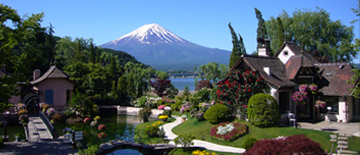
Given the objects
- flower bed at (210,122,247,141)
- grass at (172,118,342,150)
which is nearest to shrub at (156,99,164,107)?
grass at (172,118,342,150)

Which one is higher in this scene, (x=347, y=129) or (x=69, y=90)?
(x=69, y=90)

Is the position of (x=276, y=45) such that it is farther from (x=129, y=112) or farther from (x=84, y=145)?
(x=84, y=145)

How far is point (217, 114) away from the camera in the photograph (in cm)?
1853

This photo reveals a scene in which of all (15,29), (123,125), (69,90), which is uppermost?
(15,29)

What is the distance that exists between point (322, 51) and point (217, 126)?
28.4 metres

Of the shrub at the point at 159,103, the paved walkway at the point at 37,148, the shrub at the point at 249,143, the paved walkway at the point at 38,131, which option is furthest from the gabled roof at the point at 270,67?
the shrub at the point at 159,103

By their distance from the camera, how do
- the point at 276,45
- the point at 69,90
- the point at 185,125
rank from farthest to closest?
the point at 276,45
the point at 69,90
the point at 185,125

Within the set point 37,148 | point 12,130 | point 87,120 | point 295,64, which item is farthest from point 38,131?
point 295,64

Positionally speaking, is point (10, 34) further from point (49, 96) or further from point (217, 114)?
point (49, 96)

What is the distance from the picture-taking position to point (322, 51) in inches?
1553

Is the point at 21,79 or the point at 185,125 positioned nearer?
the point at 21,79

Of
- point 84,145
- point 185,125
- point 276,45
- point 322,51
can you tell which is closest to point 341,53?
point 322,51

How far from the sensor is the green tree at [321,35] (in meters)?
39.1

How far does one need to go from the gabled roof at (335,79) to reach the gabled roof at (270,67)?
226 cm
